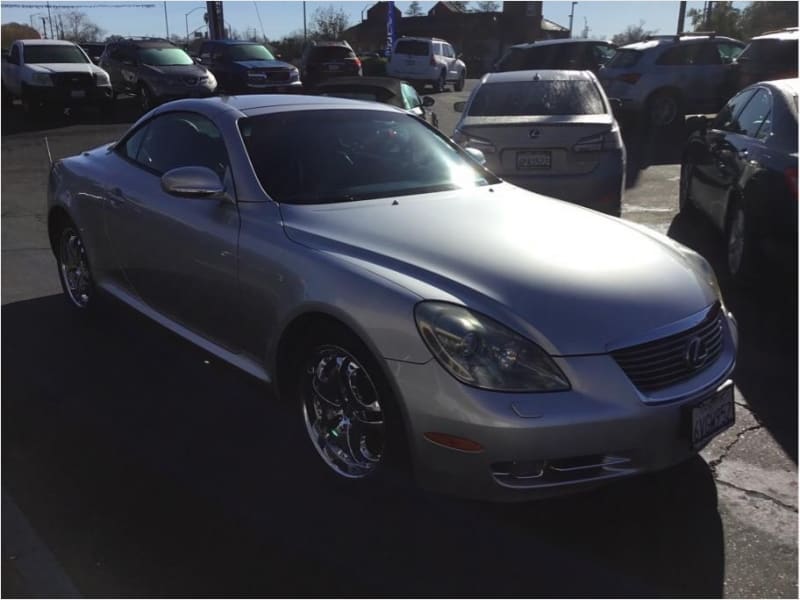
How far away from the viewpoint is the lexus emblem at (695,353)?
2.93 m

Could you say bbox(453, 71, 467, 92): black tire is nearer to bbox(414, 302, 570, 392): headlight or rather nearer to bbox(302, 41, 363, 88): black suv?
bbox(302, 41, 363, 88): black suv

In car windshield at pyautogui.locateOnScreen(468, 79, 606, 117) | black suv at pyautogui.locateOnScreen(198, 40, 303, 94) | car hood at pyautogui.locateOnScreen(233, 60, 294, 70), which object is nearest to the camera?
car windshield at pyautogui.locateOnScreen(468, 79, 606, 117)

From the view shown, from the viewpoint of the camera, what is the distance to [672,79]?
14477 mm

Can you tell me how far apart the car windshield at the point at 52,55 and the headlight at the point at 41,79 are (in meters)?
0.77

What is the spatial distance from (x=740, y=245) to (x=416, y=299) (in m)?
3.52

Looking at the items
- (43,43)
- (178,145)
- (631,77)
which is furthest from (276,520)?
(43,43)

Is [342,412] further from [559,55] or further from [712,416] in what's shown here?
[559,55]

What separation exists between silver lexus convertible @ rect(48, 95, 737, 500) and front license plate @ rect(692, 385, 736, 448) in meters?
0.01

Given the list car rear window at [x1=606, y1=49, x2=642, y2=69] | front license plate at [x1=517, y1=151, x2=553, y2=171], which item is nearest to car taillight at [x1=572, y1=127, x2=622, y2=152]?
front license plate at [x1=517, y1=151, x2=553, y2=171]

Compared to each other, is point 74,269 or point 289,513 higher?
point 74,269

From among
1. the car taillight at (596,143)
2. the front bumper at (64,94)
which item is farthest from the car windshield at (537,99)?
the front bumper at (64,94)

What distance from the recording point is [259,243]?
349 centimetres

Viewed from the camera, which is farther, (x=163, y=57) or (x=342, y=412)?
(x=163, y=57)

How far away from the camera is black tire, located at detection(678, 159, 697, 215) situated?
7305mm
